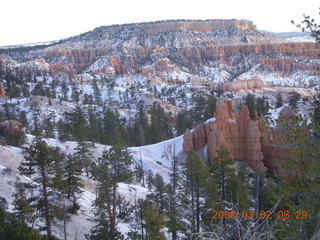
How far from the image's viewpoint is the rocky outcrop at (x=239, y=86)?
103m

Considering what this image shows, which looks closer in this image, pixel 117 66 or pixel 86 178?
pixel 86 178

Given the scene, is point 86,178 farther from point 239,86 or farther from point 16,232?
point 239,86

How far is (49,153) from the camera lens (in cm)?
1591

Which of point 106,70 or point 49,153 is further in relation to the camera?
point 106,70

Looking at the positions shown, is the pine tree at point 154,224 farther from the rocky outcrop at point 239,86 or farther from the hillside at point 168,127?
the rocky outcrop at point 239,86

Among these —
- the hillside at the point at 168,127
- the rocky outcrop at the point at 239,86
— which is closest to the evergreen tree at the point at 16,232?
the hillside at the point at 168,127

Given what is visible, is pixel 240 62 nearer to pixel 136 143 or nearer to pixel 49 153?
pixel 136 143

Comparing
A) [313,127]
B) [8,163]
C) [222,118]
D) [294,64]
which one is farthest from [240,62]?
[313,127]

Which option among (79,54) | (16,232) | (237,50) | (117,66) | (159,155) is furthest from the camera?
(79,54)

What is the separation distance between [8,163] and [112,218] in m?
13.6

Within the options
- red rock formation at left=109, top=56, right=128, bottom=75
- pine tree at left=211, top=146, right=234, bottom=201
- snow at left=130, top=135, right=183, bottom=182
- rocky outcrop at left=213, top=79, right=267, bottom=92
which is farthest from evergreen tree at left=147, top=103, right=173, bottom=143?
red rock formation at left=109, top=56, right=128, bottom=75

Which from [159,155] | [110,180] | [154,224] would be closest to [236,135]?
[159,155]

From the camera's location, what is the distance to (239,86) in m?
104

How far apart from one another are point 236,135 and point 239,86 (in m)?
71.7
